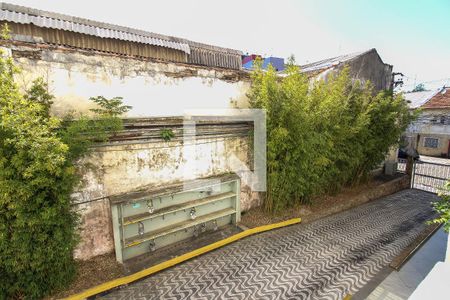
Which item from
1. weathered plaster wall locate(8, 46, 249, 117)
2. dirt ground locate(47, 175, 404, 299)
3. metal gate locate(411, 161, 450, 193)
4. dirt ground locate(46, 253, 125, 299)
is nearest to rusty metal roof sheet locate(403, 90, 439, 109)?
metal gate locate(411, 161, 450, 193)

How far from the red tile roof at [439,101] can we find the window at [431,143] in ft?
11.1

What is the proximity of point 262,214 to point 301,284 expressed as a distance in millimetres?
2741

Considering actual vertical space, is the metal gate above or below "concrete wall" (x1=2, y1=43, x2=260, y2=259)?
below

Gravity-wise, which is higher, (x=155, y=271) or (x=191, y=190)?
(x=191, y=190)

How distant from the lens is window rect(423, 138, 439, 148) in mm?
21219

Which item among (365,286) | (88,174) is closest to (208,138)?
(88,174)

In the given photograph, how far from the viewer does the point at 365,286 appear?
464 centimetres

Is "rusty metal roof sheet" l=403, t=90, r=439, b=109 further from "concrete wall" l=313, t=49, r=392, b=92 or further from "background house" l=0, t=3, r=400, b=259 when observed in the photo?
"background house" l=0, t=3, r=400, b=259

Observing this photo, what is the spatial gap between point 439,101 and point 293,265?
23.5m

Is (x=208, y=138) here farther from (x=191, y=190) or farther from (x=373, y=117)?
(x=373, y=117)

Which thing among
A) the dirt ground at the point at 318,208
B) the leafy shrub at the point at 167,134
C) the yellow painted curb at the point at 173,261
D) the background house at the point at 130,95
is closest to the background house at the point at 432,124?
the dirt ground at the point at 318,208

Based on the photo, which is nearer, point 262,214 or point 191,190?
point 191,190

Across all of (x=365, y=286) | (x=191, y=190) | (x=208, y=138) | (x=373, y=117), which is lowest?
(x=365, y=286)

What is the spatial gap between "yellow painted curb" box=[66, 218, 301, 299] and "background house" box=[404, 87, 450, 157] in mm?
17141
